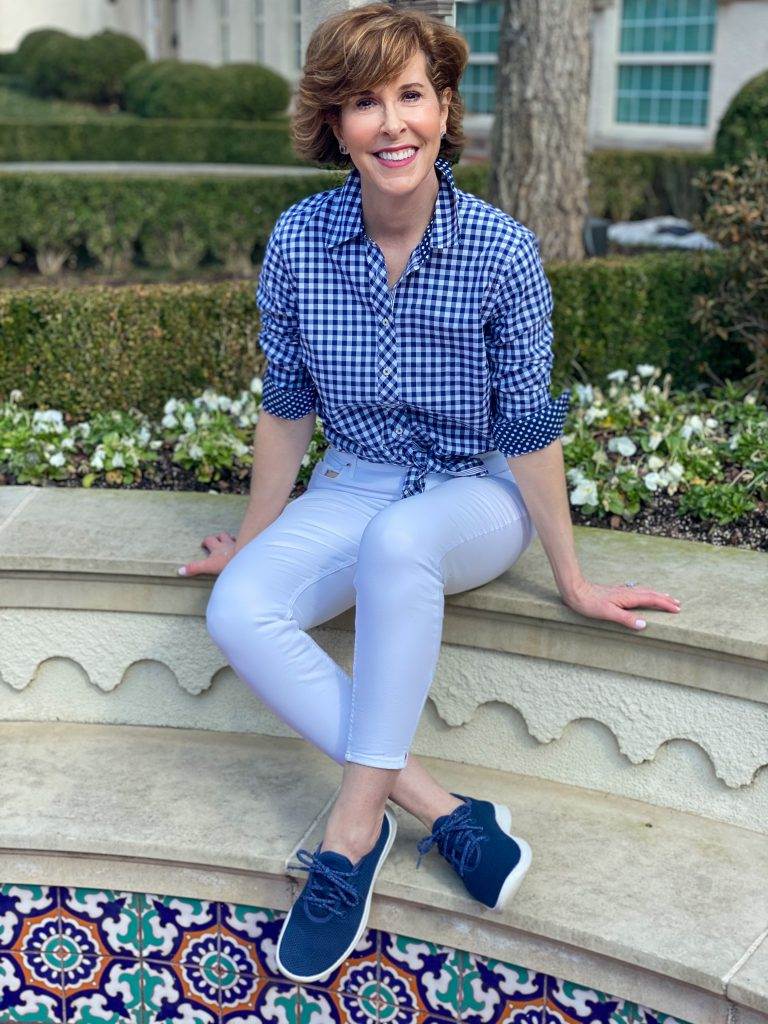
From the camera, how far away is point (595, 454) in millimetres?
3234

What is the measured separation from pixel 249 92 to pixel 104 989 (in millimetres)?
16116

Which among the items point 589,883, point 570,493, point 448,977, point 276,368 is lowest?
point 448,977

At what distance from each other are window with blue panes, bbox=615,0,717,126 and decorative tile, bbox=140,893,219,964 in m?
12.5

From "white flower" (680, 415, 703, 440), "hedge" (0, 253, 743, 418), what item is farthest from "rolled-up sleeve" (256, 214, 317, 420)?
"hedge" (0, 253, 743, 418)

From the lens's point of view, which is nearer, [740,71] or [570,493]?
[570,493]

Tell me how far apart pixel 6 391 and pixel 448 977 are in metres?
2.42

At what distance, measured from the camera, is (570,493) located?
10.4 ft

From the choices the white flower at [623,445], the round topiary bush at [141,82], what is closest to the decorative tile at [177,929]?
the white flower at [623,445]

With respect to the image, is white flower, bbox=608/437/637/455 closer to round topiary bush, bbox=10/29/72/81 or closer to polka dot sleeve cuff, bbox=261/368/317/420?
polka dot sleeve cuff, bbox=261/368/317/420

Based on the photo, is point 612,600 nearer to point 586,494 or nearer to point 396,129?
point 586,494

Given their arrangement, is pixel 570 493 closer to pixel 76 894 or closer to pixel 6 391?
pixel 76 894

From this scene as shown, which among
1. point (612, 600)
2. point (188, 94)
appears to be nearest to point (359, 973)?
point (612, 600)

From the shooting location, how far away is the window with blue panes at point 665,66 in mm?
13344

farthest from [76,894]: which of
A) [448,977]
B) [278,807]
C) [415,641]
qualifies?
[415,641]
